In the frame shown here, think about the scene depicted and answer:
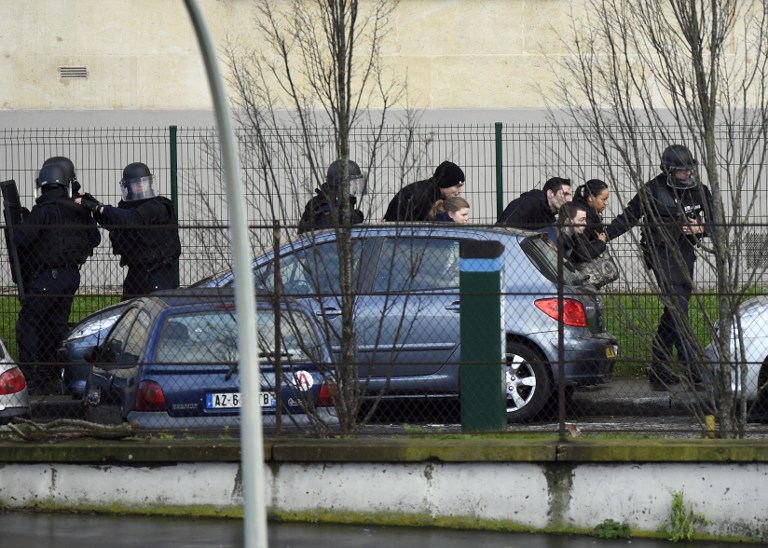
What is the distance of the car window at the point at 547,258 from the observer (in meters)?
8.95

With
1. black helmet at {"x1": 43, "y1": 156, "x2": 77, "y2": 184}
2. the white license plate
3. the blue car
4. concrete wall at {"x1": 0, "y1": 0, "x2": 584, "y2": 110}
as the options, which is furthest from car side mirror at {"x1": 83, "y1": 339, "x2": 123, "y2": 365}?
concrete wall at {"x1": 0, "y1": 0, "x2": 584, "y2": 110}

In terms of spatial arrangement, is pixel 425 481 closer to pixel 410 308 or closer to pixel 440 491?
pixel 440 491

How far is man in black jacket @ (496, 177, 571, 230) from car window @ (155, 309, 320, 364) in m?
4.18

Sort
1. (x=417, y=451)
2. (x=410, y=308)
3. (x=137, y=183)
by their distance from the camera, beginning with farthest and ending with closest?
(x=137, y=183) → (x=410, y=308) → (x=417, y=451)

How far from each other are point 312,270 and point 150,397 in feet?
4.38

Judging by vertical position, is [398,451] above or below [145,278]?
below

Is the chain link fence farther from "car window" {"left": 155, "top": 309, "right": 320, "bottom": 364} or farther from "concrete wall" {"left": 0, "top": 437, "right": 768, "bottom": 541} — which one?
"concrete wall" {"left": 0, "top": 437, "right": 768, "bottom": 541}

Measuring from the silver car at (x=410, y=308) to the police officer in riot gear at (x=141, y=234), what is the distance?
50 cm

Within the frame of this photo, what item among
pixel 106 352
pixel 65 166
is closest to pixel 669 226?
pixel 106 352

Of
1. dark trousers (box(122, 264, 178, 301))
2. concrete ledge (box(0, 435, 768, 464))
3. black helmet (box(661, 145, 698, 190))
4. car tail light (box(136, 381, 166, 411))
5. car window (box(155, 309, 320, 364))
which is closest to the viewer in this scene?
concrete ledge (box(0, 435, 768, 464))

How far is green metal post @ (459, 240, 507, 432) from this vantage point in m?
8.91

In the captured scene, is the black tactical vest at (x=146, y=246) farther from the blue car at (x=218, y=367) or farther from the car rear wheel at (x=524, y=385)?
the car rear wheel at (x=524, y=385)

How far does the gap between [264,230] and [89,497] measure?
6.68 ft

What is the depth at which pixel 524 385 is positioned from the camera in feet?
32.8
